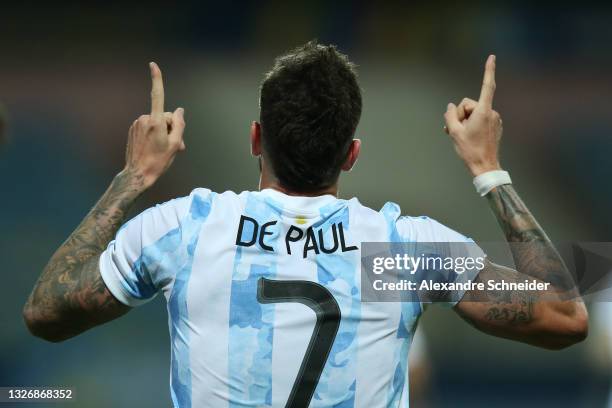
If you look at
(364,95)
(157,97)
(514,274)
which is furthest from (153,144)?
(364,95)

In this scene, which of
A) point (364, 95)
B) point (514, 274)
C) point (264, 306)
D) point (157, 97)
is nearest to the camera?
point (264, 306)

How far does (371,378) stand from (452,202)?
695 cm

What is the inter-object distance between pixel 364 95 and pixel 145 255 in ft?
23.9

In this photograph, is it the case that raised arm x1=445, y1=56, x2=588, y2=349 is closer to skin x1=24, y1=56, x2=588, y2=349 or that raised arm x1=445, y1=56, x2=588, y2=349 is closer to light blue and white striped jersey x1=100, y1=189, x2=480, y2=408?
skin x1=24, y1=56, x2=588, y2=349

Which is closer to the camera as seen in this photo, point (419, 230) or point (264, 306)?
point (264, 306)

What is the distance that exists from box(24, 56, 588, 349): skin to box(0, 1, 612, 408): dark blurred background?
620cm

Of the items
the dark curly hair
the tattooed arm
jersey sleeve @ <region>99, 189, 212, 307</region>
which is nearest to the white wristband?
the tattooed arm

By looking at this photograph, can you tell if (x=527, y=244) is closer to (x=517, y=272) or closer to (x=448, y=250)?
(x=517, y=272)

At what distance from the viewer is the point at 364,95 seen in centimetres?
944

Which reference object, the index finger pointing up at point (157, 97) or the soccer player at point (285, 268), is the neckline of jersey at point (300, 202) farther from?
the index finger pointing up at point (157, 97)

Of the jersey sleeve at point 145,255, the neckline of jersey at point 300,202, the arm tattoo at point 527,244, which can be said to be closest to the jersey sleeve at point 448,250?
the arm tattoo at point 527,244

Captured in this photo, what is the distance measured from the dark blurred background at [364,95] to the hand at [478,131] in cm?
620

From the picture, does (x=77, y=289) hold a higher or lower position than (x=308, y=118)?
lower

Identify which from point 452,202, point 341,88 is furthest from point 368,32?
point 341,88
